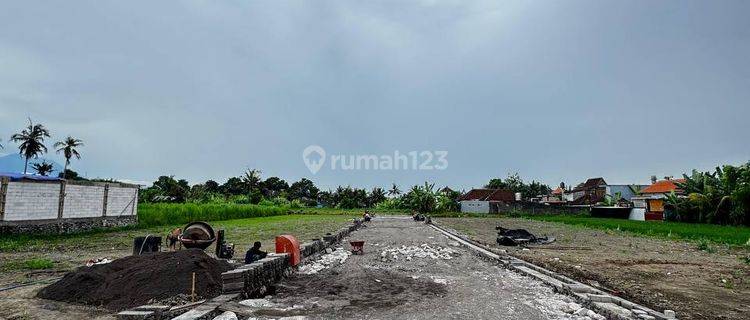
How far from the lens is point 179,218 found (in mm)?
31922

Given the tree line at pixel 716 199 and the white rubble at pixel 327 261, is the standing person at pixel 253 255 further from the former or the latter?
the tree line at pixel 716 199

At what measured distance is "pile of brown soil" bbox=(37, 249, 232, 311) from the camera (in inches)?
282

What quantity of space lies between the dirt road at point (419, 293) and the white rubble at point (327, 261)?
13 centimetres

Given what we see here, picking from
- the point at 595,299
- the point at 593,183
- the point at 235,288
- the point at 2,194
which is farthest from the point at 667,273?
the point at 593,183

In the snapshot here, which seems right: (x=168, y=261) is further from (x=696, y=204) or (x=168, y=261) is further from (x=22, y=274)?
(x=696, y=204)

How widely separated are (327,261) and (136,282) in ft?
17.0

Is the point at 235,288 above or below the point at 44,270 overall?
above

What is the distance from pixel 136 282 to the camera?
746 centimetres

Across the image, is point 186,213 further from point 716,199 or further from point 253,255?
point 716,199

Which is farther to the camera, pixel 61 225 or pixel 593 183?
pixel 593 183

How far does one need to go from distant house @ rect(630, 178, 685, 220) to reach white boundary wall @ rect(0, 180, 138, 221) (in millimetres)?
45085

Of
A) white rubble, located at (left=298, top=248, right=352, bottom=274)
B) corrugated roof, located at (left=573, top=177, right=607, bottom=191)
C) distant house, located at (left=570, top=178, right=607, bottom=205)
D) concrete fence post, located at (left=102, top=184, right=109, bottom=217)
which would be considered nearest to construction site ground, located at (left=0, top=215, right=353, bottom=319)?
white rubble, located at (left=298, top=248, right=352, bottom=274)

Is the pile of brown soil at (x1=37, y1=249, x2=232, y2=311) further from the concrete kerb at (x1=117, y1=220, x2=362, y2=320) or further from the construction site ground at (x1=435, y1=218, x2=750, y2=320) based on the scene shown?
the construction site ground at (x1=435, y1=218, x2=750, y2=320)

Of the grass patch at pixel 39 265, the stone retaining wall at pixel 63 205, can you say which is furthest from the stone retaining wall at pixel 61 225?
the grass patch at pixel 39 265
